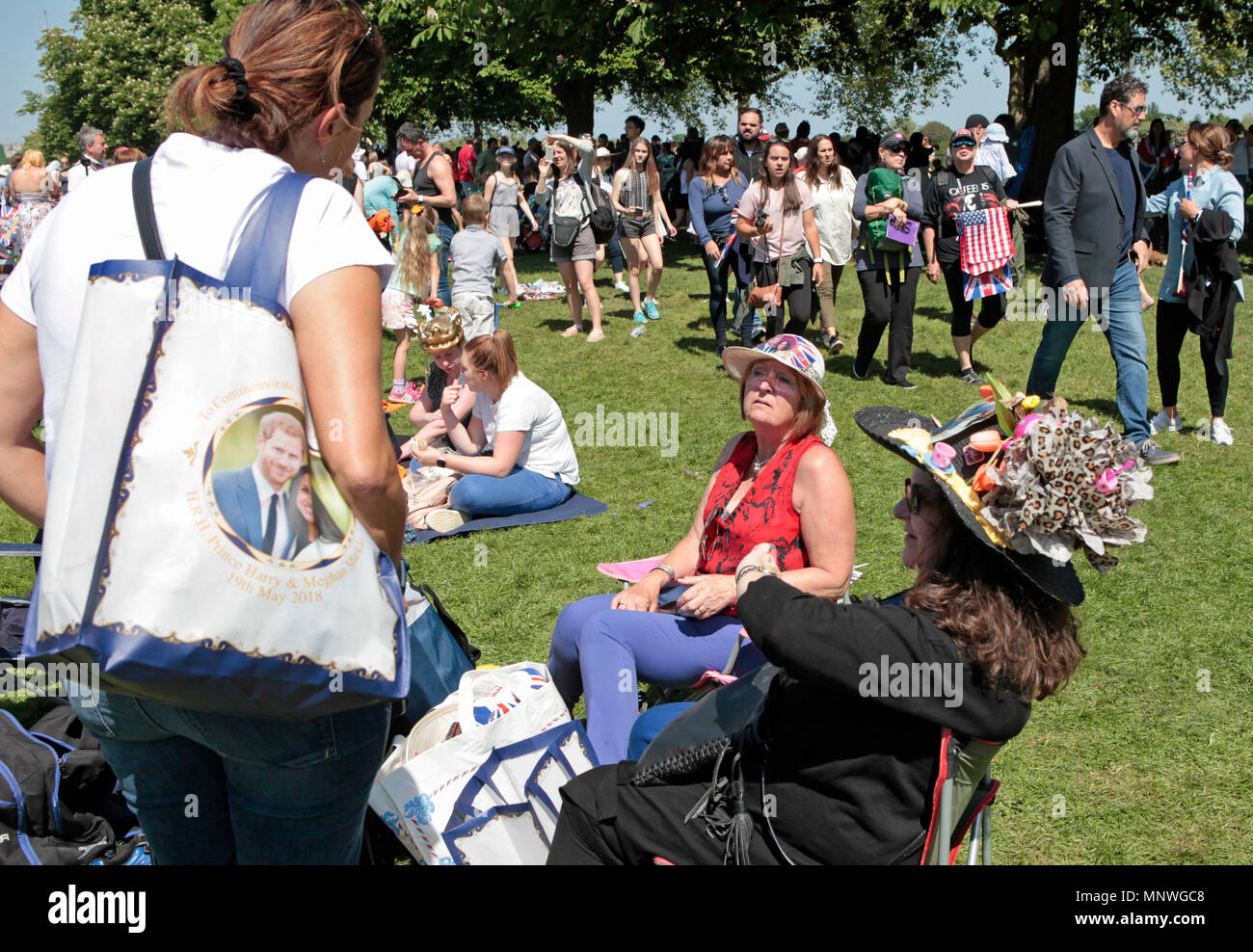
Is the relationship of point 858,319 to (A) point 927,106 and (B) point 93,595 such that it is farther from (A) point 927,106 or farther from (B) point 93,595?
(A) point 927,106

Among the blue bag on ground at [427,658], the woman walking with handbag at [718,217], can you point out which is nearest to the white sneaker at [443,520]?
the blue bag on ground at [427,658]

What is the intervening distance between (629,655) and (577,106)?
21.8 metres

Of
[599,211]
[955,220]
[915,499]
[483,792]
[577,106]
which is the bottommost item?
[483,792]

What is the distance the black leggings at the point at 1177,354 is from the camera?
7.09m

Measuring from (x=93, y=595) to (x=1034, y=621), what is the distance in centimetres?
173

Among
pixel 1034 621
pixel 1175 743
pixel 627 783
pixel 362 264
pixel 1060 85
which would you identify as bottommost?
pixel 1175 743

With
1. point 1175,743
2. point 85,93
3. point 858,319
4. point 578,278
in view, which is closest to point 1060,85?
point 858,319

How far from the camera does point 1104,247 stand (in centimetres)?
666

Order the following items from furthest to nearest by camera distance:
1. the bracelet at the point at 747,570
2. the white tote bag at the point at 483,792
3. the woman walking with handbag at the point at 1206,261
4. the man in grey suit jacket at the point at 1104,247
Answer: the woman walking with handbag at the point at 1206,261, the man in grey suit jacket at the point at 1104,247, the white tote bag at the point at 483,792, the bracelet at the point at 747,570

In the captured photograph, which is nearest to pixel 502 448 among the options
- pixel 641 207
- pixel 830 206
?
pixel 830 206

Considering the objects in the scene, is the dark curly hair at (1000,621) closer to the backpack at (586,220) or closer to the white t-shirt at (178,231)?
the white t-shirt at (178,231)

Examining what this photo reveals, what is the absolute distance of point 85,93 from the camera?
59844mm

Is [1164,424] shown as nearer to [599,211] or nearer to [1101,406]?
[1101,406]

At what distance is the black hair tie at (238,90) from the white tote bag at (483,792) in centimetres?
185
